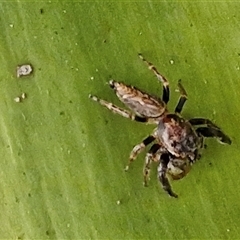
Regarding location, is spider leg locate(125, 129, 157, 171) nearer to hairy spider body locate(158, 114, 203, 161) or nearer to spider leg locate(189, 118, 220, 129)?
hairy spider body locate(158, 114, 203, 161)

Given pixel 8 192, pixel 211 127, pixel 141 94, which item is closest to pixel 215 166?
pixel 211 127

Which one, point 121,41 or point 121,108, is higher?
point 121,41

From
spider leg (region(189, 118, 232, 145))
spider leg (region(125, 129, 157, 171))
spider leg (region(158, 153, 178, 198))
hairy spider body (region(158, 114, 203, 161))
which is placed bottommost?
spider leg (region(158, 153, 178, 198))

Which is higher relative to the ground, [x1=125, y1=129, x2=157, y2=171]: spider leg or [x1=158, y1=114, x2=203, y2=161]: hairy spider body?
[x1=158, y1=114, x2=203, y2=161]: hairy spider body

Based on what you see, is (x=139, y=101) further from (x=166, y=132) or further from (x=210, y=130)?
(x=210, y=130)

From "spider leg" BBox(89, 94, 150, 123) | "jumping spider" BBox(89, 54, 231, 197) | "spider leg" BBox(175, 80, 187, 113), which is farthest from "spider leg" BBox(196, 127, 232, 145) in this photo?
"spider leg" BBox(89, 94, 150, 123)

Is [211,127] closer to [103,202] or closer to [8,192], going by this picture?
[103,202]
